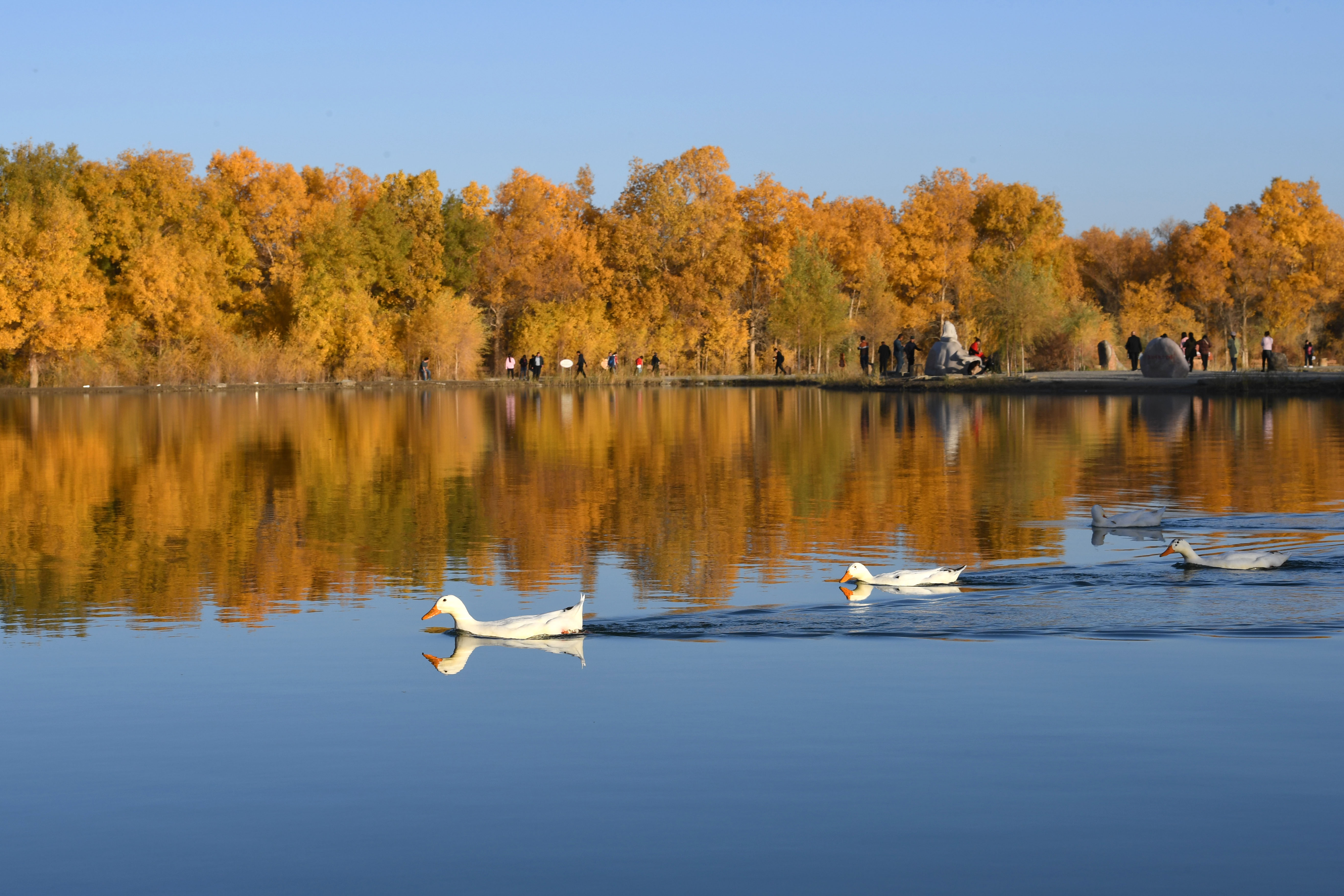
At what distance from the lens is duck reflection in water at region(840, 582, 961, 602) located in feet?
39.9

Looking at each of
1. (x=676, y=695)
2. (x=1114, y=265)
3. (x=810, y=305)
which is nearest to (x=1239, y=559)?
(x=676, y=695)

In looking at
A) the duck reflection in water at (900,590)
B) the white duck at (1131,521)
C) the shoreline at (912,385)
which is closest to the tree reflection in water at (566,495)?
the white duck at (1131,521)

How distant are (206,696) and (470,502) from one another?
11.1 m

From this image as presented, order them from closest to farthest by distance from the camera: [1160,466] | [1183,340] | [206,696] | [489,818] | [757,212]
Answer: [489,818]
[206,696]
[1160,466]
[1183,340]
[757,212]

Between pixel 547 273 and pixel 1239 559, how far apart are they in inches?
2902

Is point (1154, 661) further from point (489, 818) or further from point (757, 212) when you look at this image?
point (757, 212)

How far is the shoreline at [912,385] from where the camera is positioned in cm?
4959

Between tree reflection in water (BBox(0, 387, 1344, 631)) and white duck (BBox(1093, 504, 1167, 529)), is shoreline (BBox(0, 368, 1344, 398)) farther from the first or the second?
white duck (BBox(1093, 504, 1167, 529))

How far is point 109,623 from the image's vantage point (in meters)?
11.9

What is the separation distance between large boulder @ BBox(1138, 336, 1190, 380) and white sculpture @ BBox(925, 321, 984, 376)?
8563 mm

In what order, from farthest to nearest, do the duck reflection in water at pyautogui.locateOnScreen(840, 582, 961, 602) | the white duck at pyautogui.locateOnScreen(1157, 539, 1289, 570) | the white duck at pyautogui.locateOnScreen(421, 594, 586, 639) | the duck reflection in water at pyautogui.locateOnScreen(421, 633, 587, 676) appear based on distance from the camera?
the white duck at pyautogui.locateOnScreen(1157, 539, 1289, 570) < the duck reflection in water at pyautogui.locateOnScreen(840, 582, 961, 602) < the white duck at pyautogui.locateOnScreen(421, 594, 586, 639) < the duck reflection in water at pyautogui.locateOnScreen(421, 633, 587, 676)

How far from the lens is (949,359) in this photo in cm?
6244

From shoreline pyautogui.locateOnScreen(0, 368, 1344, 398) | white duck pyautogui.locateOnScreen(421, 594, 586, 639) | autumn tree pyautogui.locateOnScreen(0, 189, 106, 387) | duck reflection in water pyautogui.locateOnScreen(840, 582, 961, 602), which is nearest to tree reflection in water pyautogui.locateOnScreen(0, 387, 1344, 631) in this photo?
duck reflection in water pyautogui.locateOnScreen(840, 582, 961, 602)

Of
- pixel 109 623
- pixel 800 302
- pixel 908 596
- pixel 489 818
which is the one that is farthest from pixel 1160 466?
pixel 800 302
